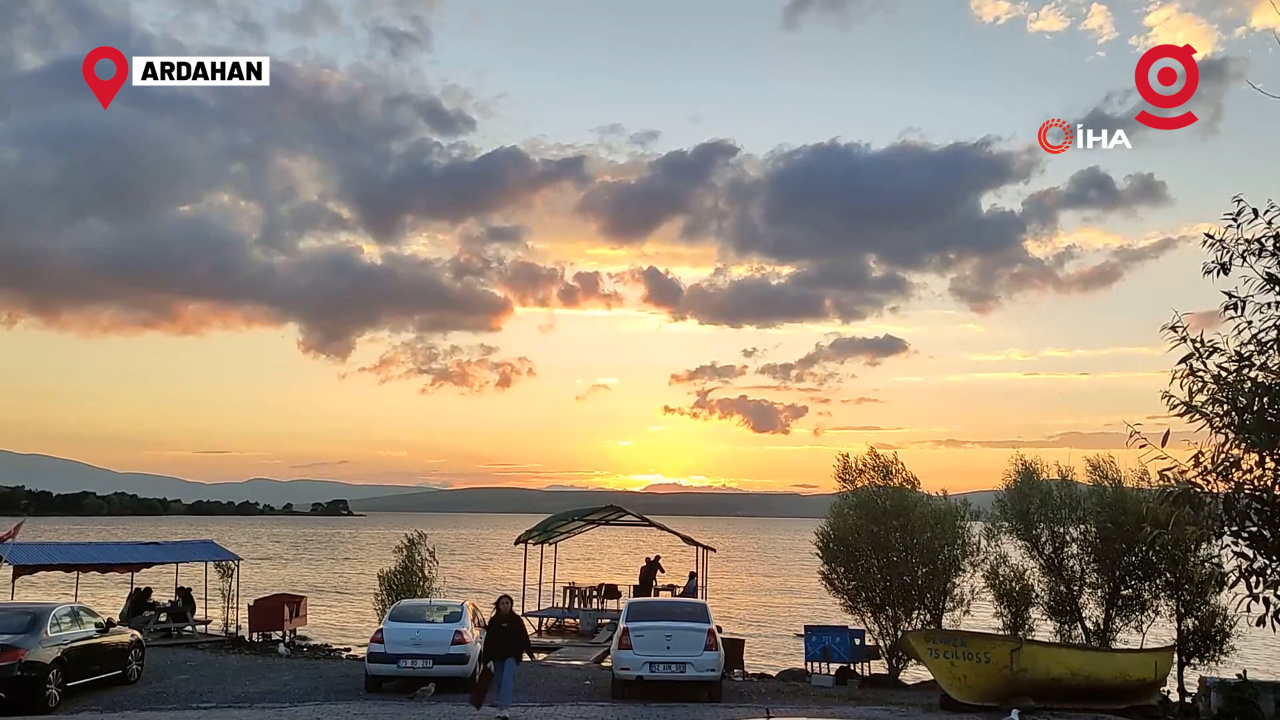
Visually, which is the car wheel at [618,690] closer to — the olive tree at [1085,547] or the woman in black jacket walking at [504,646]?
the woman in black jacket walking at [504,646]

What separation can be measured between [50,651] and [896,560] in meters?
19.9

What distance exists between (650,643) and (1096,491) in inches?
666

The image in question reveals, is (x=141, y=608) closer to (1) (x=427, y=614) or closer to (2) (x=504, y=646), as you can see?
(1) (x=427, y=614)

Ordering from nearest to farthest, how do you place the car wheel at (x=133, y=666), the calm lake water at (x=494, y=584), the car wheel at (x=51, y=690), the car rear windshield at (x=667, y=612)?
the car wheel at (x=51, y=690) < the car rear windshield at (x=667, y=612) < the car wheel at (x=133, y=666) < the calm lake water at (x=494, y=584)

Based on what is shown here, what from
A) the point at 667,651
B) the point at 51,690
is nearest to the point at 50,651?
the point at 51,690

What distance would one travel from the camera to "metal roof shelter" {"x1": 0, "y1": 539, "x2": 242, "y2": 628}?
85.6ft

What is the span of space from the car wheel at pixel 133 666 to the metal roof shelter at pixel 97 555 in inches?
240

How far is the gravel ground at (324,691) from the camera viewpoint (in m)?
18.1

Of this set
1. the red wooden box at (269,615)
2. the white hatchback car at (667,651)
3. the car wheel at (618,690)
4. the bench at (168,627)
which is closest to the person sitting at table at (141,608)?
the bench at (168,627)

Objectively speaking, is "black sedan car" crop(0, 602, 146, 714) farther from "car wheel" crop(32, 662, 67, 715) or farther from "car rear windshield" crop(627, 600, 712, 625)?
"car rear windshield" crop(627, 600, 712, 625)

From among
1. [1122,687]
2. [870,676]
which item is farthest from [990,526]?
[1122,687]

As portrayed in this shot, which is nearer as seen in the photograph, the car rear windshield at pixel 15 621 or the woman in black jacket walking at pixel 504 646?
the woman in black jacket walking at pixel 504 646

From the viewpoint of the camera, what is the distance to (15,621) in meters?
16.8

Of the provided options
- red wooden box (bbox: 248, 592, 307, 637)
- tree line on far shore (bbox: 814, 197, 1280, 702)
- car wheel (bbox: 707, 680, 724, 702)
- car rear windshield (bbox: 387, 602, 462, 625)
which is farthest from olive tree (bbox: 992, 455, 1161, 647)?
red wooden box (bbox: 248, 592, 307, 637)
